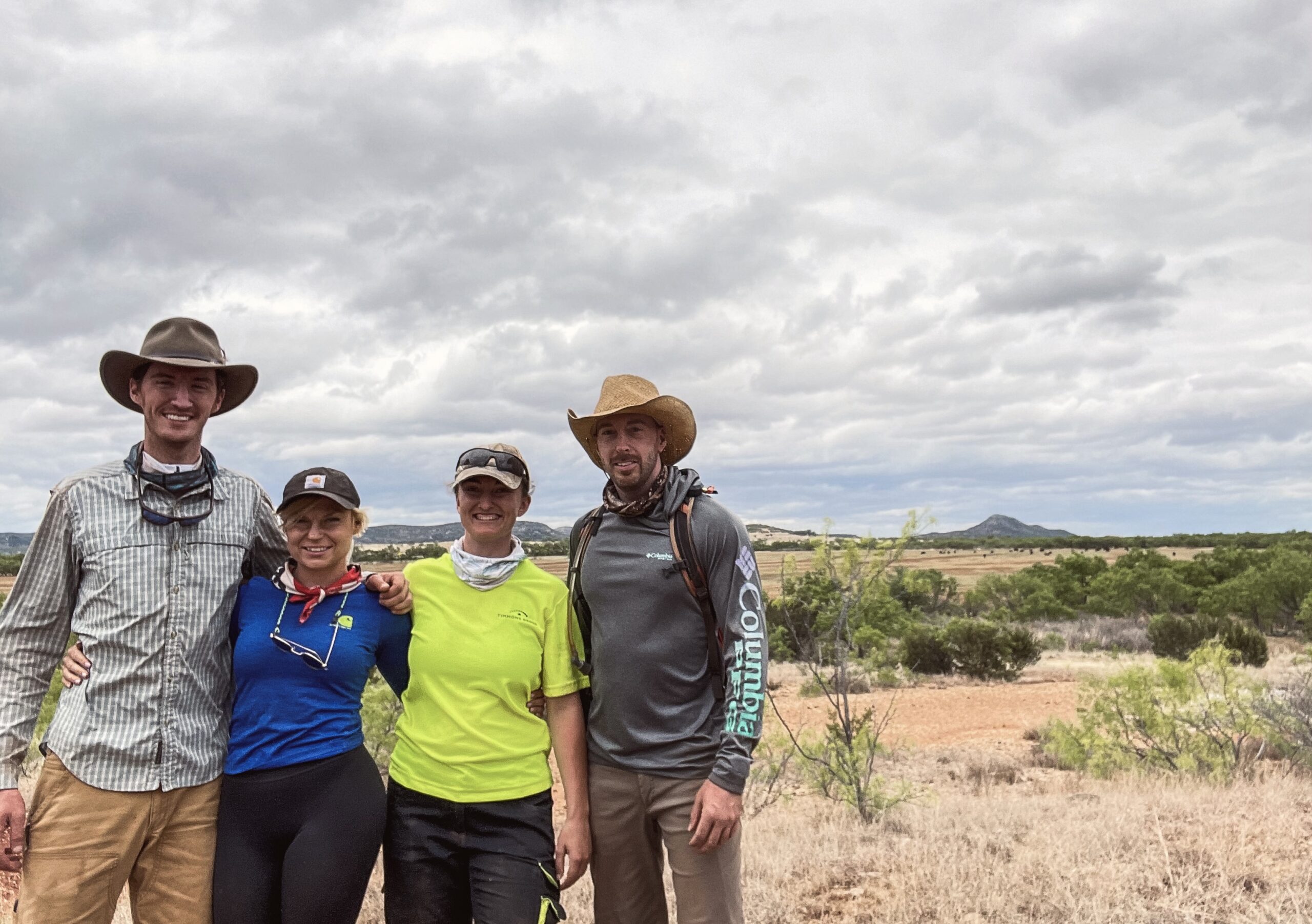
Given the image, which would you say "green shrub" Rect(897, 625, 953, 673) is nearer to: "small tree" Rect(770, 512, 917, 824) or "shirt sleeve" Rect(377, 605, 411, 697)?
"small tree" Rect(770, 512, 917, 824)

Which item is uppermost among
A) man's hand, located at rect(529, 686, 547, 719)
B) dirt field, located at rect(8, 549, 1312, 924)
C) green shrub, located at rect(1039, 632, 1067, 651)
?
man's hand, located at rect(529, 686, 547, 719)

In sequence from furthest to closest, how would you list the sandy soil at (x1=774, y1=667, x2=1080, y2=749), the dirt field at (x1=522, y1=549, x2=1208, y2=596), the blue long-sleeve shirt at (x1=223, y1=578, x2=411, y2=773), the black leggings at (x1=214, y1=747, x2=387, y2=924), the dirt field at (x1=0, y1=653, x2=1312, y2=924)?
the dirt field at (x1=522, y1=549, x2=1208, y2=596)
the sandy soil at (x1=774, y1=667, x2=1080, y2=749)
the dirt field at (x1=0, y1=653, x2=1312, y2=924)
the blue long-sleeve shirt at (x1=223, y1=578, x2=411, y2=773)
the black leggings at (x1=214, y1=747, x2=387, y2=924)

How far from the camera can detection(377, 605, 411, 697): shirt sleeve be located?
335 centimetres

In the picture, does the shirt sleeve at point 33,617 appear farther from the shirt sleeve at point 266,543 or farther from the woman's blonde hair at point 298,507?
the woman's blonde hair at point 298,507

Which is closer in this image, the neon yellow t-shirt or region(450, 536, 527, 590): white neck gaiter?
the neon yellow t-shirt

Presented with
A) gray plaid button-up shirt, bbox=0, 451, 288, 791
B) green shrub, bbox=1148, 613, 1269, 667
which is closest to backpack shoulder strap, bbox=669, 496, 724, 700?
gray plaid button-up shirt, bbox=0, 451, 288, 791

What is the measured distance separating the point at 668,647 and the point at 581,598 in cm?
41

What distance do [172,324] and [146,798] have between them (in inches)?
63.8

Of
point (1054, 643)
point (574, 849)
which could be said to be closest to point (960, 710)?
point (1054, 643)

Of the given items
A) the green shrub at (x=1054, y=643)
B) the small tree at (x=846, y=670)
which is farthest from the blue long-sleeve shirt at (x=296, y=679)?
the green shrub at (x=1054, y=643)

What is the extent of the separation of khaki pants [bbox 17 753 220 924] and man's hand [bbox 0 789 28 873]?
0.03 metres

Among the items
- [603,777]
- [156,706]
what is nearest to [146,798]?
[156,706]

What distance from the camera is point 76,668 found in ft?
10.2

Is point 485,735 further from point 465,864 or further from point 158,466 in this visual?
point 158,466
